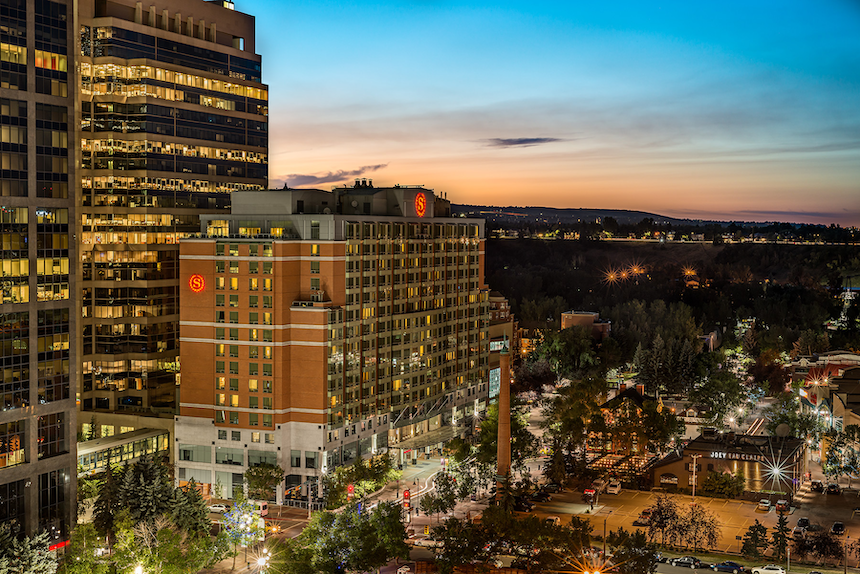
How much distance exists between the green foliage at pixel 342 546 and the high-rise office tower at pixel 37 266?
24.7 metres

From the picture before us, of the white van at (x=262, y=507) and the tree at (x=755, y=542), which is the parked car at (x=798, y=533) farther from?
the white van at (x=262, y=507)

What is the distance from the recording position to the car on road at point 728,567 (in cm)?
9788

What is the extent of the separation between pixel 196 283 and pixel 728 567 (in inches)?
2823

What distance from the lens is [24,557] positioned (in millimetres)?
84875

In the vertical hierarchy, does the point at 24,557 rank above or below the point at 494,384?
above

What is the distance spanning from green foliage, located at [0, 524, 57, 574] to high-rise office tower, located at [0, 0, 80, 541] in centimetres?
505

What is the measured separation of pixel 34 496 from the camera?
313 feet

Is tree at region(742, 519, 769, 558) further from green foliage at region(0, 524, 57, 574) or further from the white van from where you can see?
green foliage at region(0, 524, 57, 574)

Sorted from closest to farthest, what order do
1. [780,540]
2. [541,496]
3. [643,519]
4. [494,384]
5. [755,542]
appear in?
[755,542] < [780,540] < [643,519] < [541,496] < [494,384]

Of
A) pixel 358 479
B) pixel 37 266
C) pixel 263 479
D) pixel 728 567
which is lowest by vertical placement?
pixel 728 567

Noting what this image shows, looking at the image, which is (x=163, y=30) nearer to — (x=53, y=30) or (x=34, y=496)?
(x=53, y=30)

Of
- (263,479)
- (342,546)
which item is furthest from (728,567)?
(263,479)

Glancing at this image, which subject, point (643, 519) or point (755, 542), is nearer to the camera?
point (755, 542)

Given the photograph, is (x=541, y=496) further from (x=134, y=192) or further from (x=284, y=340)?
(x=134, y=192)
